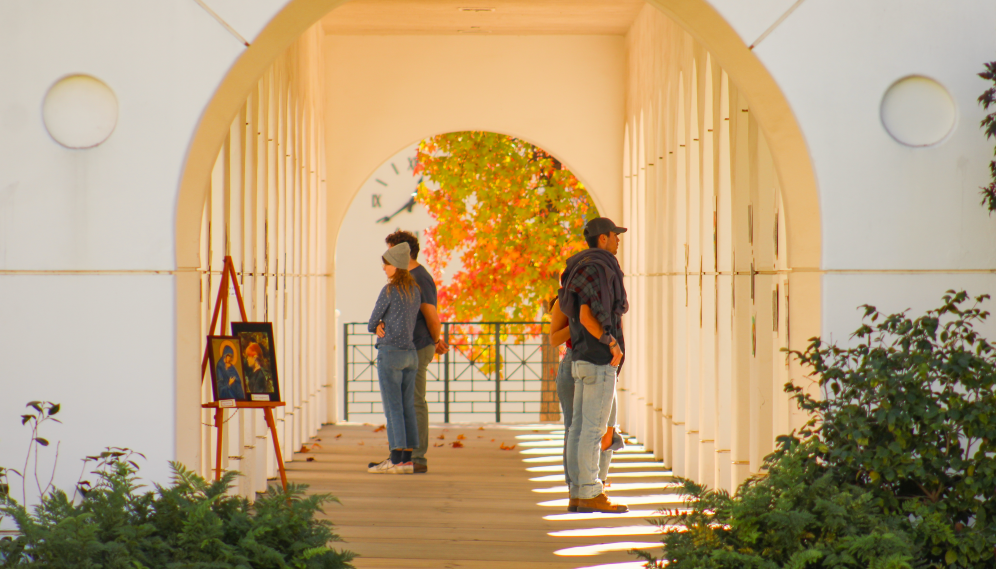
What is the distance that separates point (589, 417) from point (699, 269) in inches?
78.1

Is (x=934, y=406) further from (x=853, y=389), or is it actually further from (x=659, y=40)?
(x=659, y=40)

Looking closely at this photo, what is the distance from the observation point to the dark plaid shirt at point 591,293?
512cm

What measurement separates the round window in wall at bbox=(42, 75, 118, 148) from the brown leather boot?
332 centimetres

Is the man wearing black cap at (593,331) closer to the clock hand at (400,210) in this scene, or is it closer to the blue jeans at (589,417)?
the blue jeans at (589,417)

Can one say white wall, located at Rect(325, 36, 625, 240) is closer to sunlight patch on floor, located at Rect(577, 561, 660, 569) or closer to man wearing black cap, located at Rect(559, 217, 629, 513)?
man wearing black cap, located at Rect(559, 217, 629, 513)

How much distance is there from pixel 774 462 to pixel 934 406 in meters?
0.67

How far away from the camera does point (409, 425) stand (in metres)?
6.92

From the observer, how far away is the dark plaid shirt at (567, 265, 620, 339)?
16.8ft

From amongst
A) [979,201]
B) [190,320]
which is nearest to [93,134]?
[190,320]

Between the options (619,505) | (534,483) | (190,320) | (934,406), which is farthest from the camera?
(534,483)

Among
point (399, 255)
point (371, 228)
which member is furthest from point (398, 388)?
point (371, 228)

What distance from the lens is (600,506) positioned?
5.53 meters

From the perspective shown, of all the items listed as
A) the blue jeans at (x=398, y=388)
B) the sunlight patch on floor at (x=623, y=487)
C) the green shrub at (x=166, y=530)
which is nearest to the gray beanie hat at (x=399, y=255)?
the blue jeans at (x=398, y=388)

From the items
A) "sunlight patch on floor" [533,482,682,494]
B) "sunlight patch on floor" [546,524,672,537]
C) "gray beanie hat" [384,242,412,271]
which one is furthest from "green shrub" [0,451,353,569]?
"gray beanie hat" [384,242,412,271]
